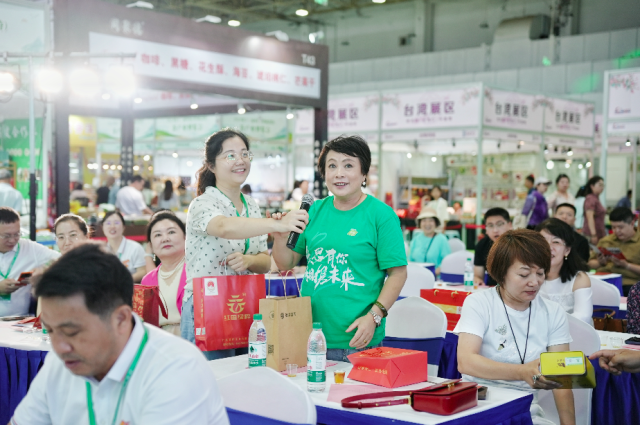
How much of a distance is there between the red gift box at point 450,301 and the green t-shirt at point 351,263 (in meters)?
1.69

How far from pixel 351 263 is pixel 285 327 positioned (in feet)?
1.17

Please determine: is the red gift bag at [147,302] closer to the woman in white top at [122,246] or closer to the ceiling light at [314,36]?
the woman in white top at [122,246]

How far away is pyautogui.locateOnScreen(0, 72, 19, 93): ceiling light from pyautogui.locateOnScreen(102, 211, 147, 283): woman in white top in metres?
1.67

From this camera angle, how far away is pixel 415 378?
7.72 feet

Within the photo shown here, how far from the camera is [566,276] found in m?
3.71

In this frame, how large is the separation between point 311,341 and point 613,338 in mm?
1828

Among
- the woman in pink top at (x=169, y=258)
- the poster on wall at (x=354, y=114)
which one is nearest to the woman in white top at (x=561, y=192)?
the poster on wall at (x=354, y=114)

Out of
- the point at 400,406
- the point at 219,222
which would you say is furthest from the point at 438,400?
the point at 219,222

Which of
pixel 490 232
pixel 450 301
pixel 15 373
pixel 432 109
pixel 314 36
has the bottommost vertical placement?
pixel 15 373

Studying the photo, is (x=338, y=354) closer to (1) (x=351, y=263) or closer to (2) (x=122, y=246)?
(1) (x=351, y=263)

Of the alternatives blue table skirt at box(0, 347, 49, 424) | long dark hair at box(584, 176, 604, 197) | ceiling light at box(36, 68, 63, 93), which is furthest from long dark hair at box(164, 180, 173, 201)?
blue table skirt at box(0, 347, 49, 424)

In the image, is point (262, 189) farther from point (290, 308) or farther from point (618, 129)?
point (290, 308)

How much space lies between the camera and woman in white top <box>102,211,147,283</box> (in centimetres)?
546

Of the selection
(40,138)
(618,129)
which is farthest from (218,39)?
(618,129)
